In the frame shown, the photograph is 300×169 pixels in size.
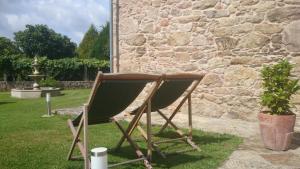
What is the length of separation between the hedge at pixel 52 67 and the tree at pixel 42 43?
1641cm

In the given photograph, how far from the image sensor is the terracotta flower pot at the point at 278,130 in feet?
15.1

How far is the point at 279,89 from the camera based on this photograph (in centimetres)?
466

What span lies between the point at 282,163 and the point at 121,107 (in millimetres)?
1836

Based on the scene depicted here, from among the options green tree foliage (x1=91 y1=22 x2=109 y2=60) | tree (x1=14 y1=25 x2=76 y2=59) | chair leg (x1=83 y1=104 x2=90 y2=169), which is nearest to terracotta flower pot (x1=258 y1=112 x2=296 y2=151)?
chair leg (x1=83 y1=104 x2=90 y2=169)

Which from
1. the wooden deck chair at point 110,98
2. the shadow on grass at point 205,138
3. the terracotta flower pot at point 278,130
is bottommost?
the shadow on grass at point 205,138

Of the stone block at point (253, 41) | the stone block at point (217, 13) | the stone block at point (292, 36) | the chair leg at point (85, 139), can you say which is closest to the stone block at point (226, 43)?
the stone block at point (253, 41)

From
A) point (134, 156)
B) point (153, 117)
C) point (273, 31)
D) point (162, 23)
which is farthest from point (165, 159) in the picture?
point (162, 23)

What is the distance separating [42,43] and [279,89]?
34794mm

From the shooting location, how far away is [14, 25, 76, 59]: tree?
37219 mm

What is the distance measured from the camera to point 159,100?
4.84 meters

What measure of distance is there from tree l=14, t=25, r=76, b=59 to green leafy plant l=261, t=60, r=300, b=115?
113 ft

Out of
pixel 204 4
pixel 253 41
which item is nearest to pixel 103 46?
pixel 204 4

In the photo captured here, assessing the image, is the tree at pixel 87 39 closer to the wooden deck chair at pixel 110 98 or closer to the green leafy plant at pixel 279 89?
the green leafy plant at pixel 279 89

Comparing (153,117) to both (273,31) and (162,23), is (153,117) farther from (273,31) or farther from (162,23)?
(273,31)
